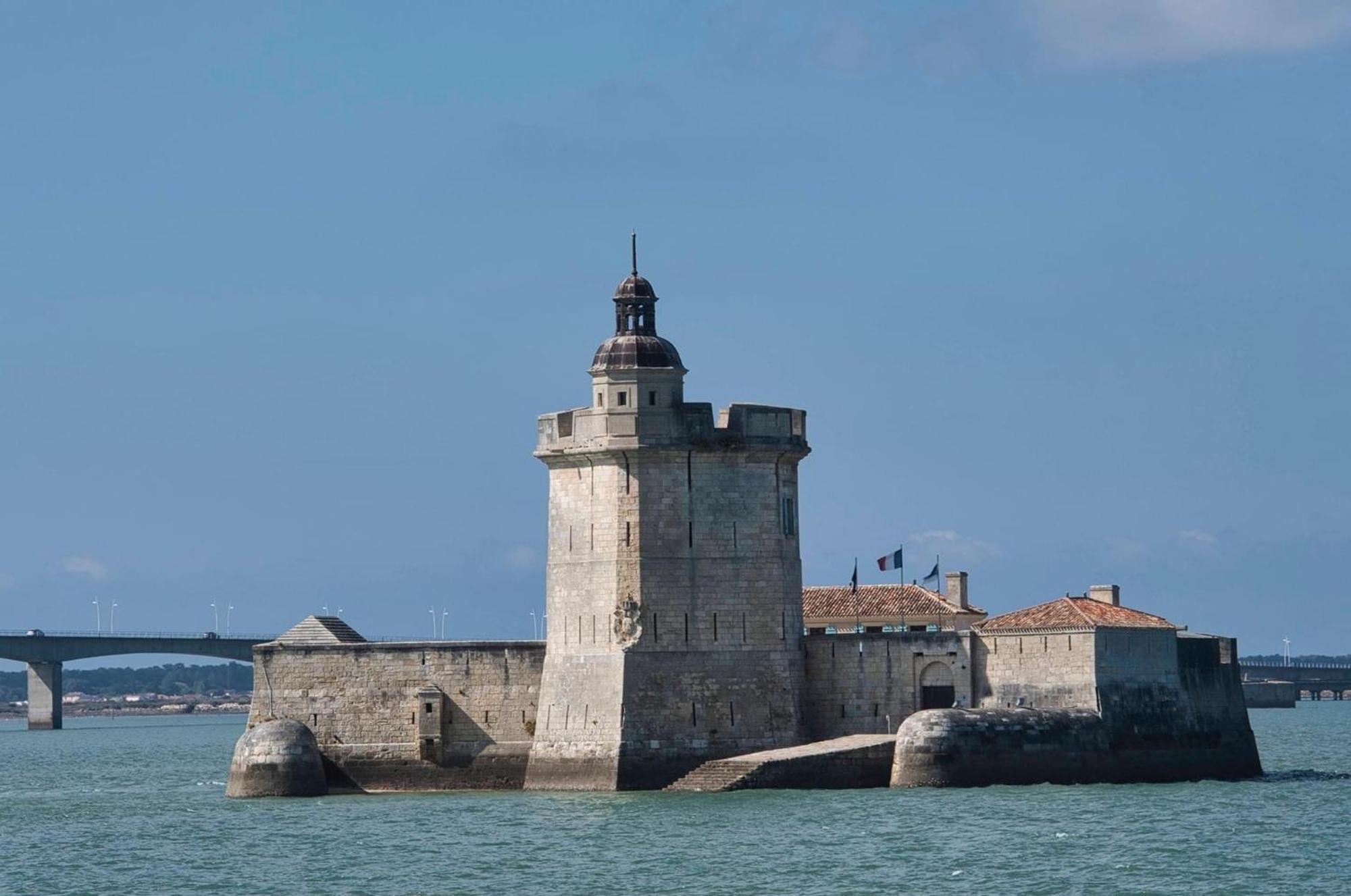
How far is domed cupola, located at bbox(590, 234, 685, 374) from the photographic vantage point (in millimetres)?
51781

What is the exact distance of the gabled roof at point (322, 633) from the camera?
5591 centimetres

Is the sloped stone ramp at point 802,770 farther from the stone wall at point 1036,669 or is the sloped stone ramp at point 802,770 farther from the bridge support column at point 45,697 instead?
the bridge support column at point 45,697

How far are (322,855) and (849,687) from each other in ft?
43.6

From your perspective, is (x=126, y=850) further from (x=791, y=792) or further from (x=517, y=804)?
(x=791, y=792)

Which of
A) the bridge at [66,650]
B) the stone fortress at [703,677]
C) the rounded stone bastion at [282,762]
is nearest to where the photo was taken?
the stone fortress at [703,677]

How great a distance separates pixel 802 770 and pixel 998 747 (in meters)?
3.86

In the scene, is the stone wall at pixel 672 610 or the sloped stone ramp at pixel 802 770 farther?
the stone wall at pixel 672 610

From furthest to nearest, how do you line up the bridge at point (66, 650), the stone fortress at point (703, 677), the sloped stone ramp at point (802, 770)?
the bridge at point (66, 650) → the stone fortress at point (703, 677) → the sloped stone ramp at point (802, 770)

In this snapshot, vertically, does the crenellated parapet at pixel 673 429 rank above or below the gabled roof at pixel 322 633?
above

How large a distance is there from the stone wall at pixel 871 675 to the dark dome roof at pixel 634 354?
669 cm

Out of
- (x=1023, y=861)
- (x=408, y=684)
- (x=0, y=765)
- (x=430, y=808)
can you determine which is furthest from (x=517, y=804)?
(x=0, y=765)

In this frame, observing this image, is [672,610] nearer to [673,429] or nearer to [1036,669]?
[673,429]

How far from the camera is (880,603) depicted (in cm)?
6312

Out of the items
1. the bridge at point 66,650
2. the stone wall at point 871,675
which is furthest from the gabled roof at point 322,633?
the bridge at point 66,650
